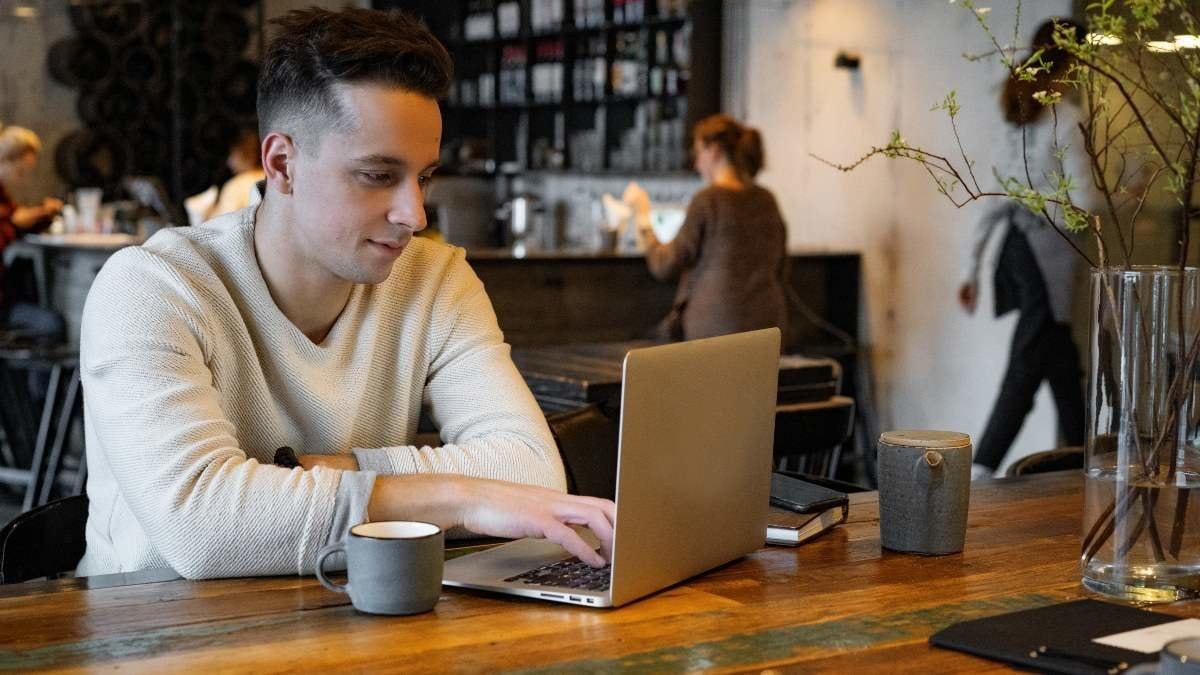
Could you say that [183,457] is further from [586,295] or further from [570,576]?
[586,295]

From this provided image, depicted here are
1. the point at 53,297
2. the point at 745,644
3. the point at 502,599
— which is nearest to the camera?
the point at 745,644

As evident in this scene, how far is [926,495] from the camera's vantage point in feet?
5.59

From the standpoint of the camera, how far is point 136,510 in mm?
1642

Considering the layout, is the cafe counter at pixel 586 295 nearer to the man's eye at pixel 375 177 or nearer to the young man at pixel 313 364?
the young man at pixel 313 364

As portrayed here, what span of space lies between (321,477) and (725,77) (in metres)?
6.13

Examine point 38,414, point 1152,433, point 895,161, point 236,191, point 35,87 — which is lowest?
point 38,414

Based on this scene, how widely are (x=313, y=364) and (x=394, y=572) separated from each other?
60 cm

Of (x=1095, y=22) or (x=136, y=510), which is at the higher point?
(x=1095, y=22)

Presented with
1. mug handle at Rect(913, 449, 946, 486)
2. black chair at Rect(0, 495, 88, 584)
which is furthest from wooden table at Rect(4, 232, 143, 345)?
mug handle at Rect(913, 449, 946, 486)

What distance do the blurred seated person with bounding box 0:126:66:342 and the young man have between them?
13.8 ft

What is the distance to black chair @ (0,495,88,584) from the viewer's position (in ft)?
5.81

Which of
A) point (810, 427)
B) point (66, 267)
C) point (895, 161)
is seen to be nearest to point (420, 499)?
point (810, 427)

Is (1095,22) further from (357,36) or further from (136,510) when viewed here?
(136,510)

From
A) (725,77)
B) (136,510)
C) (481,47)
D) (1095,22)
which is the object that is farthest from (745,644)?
(481,47)
